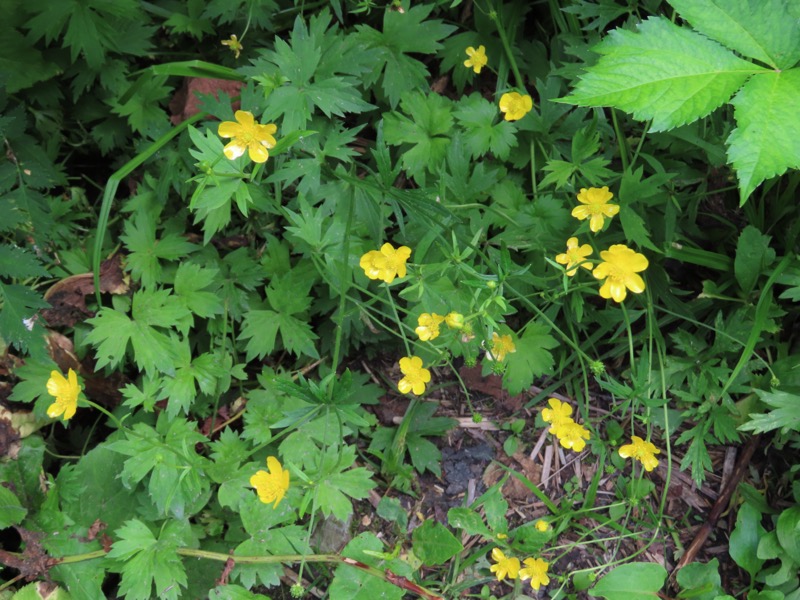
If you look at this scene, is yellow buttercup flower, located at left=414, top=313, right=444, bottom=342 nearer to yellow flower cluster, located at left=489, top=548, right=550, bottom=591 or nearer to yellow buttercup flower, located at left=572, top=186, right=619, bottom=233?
yellow buttercup flower, located at left=572, top=186, right=619, bottom=233

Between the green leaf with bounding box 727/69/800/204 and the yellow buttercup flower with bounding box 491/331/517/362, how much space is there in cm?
99

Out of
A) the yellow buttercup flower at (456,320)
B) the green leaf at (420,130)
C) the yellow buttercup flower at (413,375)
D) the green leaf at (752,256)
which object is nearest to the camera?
the yellow buttercup flower at (456,320)

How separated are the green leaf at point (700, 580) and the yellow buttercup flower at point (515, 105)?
1618 millimetres

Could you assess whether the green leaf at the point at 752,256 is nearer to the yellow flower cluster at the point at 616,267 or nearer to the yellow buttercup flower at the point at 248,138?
the yellow flower cluster at the point at 616,267

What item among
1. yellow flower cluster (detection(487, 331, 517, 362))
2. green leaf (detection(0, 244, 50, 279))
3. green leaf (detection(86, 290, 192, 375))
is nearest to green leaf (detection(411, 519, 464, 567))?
yellow flower cluster (detection(487, 331, 517, 362))

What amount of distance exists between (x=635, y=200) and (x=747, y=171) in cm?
101

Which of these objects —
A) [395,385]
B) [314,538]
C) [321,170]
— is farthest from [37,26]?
[314,538]

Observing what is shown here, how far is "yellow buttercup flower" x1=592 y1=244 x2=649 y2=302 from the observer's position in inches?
73.9

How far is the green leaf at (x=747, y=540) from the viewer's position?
230 centimetres

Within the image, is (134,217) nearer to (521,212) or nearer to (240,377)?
(240,377)

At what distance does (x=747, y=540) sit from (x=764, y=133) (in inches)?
63.7

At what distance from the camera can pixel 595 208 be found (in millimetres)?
2123

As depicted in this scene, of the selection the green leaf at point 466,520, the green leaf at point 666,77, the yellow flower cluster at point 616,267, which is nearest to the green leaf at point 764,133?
the green leaf at point 666,77

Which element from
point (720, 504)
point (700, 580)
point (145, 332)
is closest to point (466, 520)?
point (700, 580)
